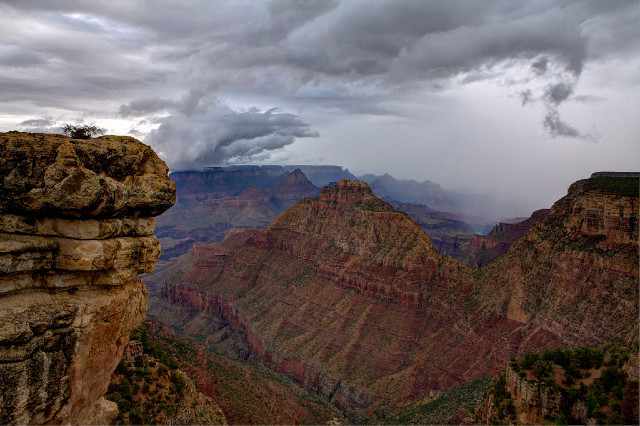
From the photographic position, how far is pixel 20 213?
19.8 m

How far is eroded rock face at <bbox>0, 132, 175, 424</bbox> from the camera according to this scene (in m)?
19.2

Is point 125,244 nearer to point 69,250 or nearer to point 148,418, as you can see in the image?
point 69,250

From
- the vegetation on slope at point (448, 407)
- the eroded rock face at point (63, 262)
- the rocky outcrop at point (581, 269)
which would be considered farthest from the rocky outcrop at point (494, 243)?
the eroded rock face at point (63, 262)

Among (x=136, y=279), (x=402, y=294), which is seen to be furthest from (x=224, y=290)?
(x=136, y=279)

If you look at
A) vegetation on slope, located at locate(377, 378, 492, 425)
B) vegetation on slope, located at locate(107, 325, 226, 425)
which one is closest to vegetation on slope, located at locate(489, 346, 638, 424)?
vegetation on slope, located at locate(377, 378, 492, 425)

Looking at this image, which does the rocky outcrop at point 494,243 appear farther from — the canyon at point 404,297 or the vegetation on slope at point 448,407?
the vegetation on slope at point 448,407

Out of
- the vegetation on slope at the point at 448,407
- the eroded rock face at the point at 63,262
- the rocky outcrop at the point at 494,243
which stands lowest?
the vegetation on slope at the point at 448,407

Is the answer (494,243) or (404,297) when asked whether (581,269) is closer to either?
(404,297)

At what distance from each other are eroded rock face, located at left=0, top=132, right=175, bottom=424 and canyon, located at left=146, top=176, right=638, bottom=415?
46521 mm

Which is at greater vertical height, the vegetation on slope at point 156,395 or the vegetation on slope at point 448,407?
the vegetation on slope at point 156,395

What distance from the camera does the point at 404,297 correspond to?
9400 centimetres

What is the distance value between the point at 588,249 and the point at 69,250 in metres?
65.2

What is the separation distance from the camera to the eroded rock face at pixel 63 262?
757 inches

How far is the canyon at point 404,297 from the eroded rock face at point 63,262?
46521 millimetres
